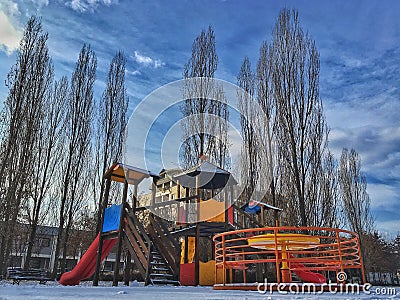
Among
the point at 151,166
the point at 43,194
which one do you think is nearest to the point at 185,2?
the point at 151,166

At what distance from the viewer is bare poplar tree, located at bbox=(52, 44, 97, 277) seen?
15773 mm

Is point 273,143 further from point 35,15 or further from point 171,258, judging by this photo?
point 35,15

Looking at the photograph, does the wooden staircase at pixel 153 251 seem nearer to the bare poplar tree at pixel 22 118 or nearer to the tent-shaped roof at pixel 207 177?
the tent-shaped roof at pixel 207 177

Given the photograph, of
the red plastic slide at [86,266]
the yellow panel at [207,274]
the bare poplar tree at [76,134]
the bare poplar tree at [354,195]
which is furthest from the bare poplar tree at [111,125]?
the bare poplar tree at [354,195]

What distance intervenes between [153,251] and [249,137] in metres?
9.81

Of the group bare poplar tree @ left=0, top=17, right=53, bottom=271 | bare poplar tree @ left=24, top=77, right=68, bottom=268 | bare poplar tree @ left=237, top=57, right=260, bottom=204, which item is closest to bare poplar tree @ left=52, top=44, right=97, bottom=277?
bare poplar tree @ left=24, top=77, right=68, bottom=268

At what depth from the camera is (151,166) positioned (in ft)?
34.0

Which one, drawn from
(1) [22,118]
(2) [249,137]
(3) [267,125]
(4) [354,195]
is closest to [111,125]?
(1) [22,118]

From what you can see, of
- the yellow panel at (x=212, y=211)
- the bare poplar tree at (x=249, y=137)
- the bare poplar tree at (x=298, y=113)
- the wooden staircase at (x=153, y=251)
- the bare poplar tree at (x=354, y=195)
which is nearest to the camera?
the wooden staircase at (x=153, y=251)

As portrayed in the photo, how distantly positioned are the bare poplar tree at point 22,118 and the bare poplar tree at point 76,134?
1.63m

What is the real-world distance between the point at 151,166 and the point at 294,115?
6980 mm

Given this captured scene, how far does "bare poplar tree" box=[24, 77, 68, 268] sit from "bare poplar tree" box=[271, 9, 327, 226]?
33.3ft

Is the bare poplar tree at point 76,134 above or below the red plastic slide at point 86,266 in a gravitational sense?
above

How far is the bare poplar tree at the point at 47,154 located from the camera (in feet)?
49.3
